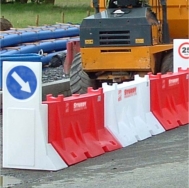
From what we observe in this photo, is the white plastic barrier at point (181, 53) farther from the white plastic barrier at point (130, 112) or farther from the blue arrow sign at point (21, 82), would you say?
the blue arrow sign at point (21, 82)

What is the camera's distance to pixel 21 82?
9375mm

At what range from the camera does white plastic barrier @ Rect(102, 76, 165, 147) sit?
35.6 ft

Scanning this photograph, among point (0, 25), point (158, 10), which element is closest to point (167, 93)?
point (158, 10)

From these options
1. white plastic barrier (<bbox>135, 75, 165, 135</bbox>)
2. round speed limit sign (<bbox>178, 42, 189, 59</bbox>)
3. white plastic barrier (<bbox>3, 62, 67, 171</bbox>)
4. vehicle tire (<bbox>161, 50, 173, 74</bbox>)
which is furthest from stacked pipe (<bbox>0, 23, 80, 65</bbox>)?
white plastic barrier (<bbox>3, 62, 67, 171</bbox>)

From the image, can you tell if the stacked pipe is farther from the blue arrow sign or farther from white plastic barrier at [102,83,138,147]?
the blue arrow sign

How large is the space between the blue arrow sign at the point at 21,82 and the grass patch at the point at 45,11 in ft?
121

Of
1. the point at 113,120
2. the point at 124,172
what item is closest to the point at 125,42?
the point at 113,120

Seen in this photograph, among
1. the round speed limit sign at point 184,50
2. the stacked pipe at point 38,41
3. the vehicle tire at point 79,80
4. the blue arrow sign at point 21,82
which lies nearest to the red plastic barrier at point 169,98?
the round speed limit sign at point 184,50

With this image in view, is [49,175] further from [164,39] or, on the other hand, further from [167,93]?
[164,39]

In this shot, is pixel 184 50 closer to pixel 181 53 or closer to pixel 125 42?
pixel 181 53

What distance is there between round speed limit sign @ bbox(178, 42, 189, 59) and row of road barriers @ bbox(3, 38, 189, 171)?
189cm

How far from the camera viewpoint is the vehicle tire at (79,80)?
1515cm

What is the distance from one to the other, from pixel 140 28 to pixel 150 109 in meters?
2.51

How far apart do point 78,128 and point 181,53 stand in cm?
441
